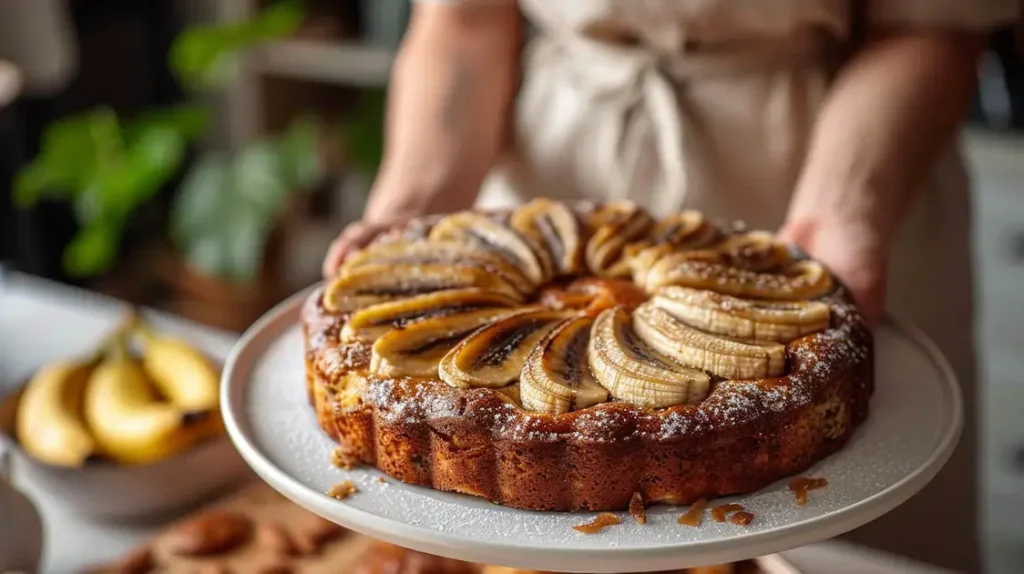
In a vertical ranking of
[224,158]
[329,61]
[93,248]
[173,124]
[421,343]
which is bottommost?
[93,248]

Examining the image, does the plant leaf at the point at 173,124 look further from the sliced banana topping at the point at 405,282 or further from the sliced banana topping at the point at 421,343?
the sliced banana topping at the point at 421,343

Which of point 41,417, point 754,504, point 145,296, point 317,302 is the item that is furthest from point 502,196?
point 145,296

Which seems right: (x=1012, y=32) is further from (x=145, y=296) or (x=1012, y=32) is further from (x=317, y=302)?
(x=145, y=296)

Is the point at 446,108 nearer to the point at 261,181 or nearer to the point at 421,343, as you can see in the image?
the point at 421,343

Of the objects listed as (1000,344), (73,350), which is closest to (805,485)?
(73,350)

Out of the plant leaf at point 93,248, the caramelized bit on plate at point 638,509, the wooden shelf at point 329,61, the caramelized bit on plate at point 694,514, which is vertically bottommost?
the plant leaf at point 93,248

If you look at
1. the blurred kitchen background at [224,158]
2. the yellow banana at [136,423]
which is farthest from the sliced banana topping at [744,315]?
the blurred kitchen background at [224,158]
